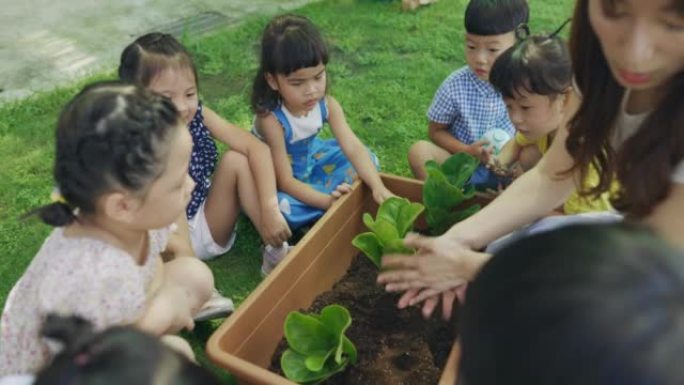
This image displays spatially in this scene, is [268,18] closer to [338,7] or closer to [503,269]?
[338,7]

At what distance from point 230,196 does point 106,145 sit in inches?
37.2

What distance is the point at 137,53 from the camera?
80.3 inches

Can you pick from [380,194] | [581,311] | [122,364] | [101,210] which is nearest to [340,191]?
[380,194]

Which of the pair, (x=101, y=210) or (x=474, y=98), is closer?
(x=101, y=210)

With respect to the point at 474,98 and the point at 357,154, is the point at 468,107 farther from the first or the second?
the point at 357,154

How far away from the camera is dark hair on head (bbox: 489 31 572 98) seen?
203 cm

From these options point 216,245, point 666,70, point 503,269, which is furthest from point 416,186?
point 503,269

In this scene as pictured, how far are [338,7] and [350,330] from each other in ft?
9.35

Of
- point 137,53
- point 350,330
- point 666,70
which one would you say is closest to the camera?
point 666,70

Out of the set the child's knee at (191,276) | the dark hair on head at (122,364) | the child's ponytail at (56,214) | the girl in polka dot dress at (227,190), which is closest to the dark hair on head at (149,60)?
the girl in polka dot dress at (227,190)

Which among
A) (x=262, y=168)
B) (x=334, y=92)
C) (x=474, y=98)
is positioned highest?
(x=474, y=98)

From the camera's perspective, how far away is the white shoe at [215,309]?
1989mm

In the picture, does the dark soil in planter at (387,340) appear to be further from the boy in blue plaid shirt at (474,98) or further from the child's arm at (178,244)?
the boy in blue plaid shirt at (474,98)

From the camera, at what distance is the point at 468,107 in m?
2.53
